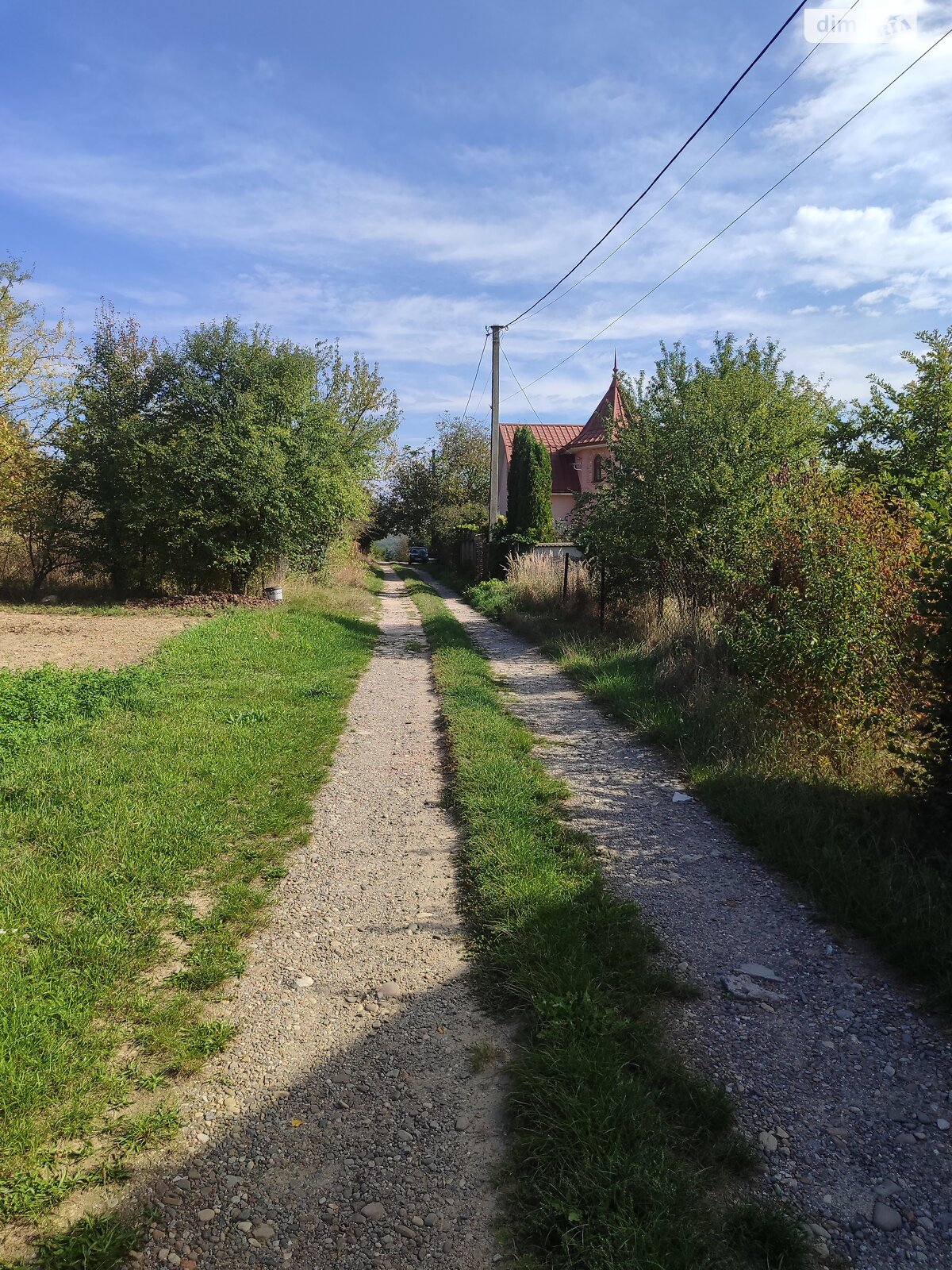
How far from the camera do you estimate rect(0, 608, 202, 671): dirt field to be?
9.95 metres

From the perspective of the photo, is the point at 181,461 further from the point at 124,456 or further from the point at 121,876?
the point at 121,876

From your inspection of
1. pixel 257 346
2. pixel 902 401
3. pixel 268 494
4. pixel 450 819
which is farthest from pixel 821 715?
pixel 257 346

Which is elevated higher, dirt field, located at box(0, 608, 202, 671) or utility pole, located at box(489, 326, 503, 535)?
utility pole, located at box(489, 326, 503, 535)

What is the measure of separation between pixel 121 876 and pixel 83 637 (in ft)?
31.8

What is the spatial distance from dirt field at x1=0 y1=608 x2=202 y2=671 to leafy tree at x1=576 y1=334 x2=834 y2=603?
7.73m

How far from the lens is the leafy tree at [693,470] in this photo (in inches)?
424

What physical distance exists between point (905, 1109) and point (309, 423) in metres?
17.0

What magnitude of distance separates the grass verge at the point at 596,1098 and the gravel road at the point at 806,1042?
0.54 ft

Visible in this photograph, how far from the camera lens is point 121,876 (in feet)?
13.0

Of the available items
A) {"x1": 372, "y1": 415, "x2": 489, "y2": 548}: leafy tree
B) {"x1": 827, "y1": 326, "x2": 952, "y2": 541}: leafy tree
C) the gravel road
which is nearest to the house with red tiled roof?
{"x1": 372, "y1": 415, "x2": 489, "y2": 548}: leafy tree

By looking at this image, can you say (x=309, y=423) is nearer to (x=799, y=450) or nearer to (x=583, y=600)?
(x=583, y=600)

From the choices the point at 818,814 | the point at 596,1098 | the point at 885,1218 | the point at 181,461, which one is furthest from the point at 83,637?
the point at 885,1218

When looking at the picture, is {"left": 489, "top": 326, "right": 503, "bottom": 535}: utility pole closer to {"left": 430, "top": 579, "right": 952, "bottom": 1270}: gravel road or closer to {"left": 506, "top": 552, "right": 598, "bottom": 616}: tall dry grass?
{"left": 506, "top": 552, "right": 598, "bottom": 616}: tall dry grass

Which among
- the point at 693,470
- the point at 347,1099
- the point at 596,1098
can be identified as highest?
the point at 693,470
